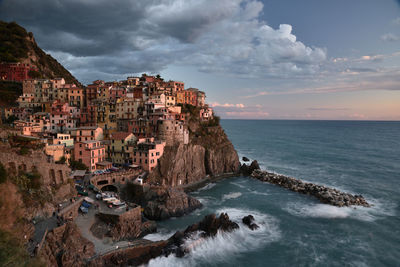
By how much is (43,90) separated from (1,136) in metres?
35.8

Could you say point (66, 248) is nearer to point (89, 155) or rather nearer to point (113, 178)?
point (113, 178)

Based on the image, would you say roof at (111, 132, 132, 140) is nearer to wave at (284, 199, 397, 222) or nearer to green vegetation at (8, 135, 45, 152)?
green vegetation at (8, 135, 45, 152)

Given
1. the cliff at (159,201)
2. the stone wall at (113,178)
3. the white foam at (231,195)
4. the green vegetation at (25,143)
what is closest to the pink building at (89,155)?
the stone wall at (113,178)

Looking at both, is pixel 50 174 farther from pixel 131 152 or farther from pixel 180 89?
pixel 180 89

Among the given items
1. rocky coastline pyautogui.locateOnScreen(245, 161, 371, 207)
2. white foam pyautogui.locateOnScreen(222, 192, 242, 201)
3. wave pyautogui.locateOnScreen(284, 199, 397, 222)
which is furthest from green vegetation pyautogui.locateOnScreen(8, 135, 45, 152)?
rocky coastline pyautogui.locateOnScreen(245, 161, 371, 207)

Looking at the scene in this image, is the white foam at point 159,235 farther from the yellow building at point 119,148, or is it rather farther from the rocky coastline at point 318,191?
the rocky coastline at point 318,191

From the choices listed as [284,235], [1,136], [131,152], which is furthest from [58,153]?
[284,235]

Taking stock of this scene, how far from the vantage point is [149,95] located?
7356 centimetres

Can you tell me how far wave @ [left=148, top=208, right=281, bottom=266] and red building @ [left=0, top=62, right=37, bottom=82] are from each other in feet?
261

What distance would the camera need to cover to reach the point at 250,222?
39.0 m

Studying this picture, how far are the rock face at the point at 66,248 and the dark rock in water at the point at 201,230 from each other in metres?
9.55

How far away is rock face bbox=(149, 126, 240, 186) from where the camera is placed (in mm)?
55219

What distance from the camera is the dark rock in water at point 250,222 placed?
3821 centimetres

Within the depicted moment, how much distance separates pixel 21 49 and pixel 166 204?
8695cm
